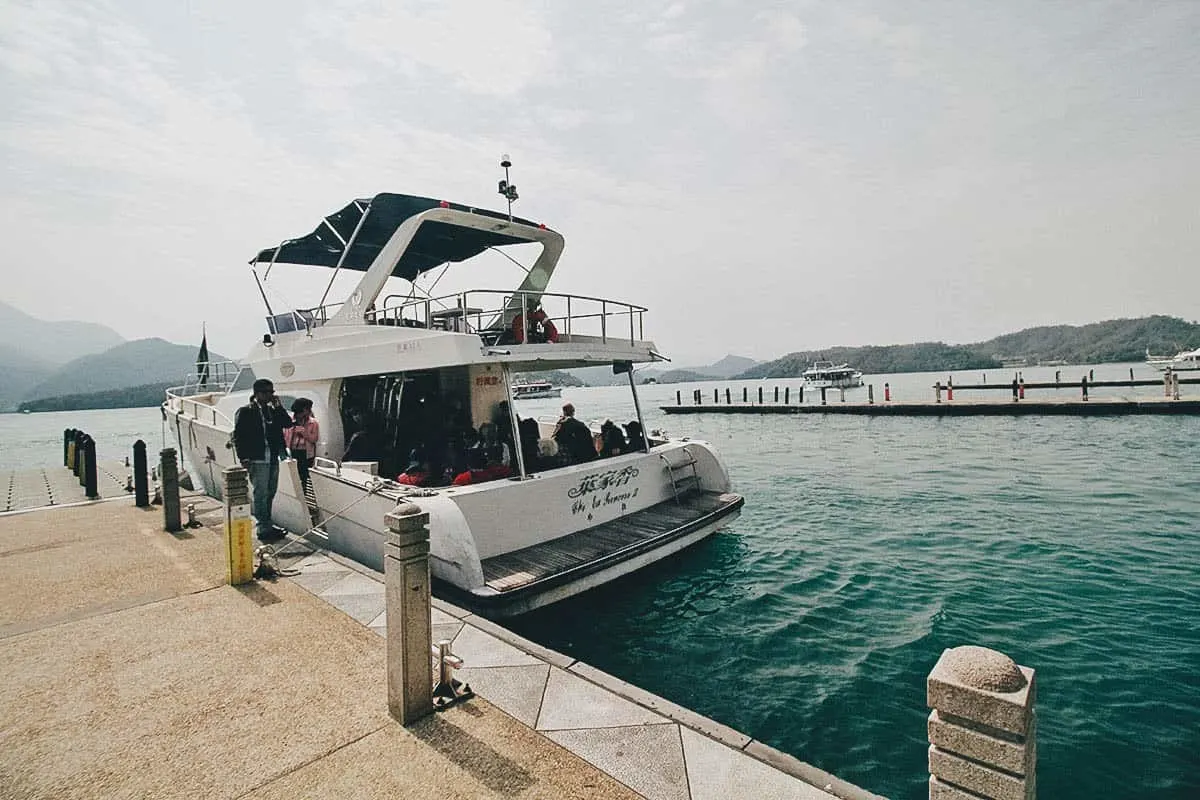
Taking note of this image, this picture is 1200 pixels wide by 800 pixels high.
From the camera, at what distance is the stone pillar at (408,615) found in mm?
3412

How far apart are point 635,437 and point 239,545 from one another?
198 inches

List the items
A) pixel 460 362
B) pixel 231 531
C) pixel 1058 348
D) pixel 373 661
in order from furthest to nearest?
1. pixel 1058 348
2. pixel 460 362
3. pixel 231 531
4. pixel 373 661

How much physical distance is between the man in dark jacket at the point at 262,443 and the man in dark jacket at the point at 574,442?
3485mm

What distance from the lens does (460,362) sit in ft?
20.3

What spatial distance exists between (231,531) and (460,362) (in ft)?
9.10

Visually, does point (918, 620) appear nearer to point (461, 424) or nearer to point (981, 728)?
point (981, 728)

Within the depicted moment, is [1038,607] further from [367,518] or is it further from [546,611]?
[367,518]

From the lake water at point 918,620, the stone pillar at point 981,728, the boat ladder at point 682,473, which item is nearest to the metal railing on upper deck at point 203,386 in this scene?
the boat ladder at point 682,473

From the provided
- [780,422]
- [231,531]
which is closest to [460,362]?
[231,531]

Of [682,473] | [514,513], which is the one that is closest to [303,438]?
[514,513]

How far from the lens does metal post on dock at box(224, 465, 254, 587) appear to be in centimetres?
570

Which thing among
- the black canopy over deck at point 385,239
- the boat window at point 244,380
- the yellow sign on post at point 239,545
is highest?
the black canopy over deck at point 385,239

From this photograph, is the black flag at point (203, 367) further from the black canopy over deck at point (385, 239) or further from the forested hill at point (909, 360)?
the forested hill at point (909, 360)

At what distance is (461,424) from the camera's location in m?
8.59
